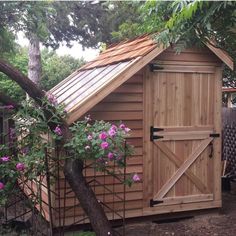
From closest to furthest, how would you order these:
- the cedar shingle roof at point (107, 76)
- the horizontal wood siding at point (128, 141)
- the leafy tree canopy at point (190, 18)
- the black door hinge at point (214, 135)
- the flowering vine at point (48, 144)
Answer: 1. the leafy tree canopy at point (190, 18)
2. the flowering vine at point (48, 144)
3. the cedar shingle roof at point (107, 76)
4. the horizontal wood siding at point (128, 141)
5. the black door hinge at point (214, 135)

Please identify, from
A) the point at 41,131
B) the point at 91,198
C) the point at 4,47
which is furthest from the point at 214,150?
the point at 4,47

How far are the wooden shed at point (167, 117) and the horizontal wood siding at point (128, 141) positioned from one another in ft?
0.05

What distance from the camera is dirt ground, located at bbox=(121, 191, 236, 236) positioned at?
5781 mm

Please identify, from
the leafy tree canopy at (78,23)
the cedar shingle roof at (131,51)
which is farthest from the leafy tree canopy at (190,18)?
the leafy tree canopy at (78,23)

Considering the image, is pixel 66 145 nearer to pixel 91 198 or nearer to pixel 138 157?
pixel 91 198

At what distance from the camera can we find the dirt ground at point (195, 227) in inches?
228

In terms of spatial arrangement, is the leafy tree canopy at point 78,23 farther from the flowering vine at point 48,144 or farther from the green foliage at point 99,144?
the green foliage at point 99,144

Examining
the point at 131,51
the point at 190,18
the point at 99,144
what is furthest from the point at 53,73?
the point at 190,18

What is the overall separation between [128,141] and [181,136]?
0.90 meters

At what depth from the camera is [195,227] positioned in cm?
606

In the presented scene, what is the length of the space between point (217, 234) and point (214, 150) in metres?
1.43

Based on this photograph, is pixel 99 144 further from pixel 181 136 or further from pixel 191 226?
pixel 191 226

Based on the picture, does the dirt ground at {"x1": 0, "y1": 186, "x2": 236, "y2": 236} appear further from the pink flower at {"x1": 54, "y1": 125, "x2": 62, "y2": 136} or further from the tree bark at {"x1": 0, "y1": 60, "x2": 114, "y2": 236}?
the pink flower at {"x1": 54, "y1": 125, "x2": 62, "y2": 136}

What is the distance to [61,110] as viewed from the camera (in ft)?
16.6
